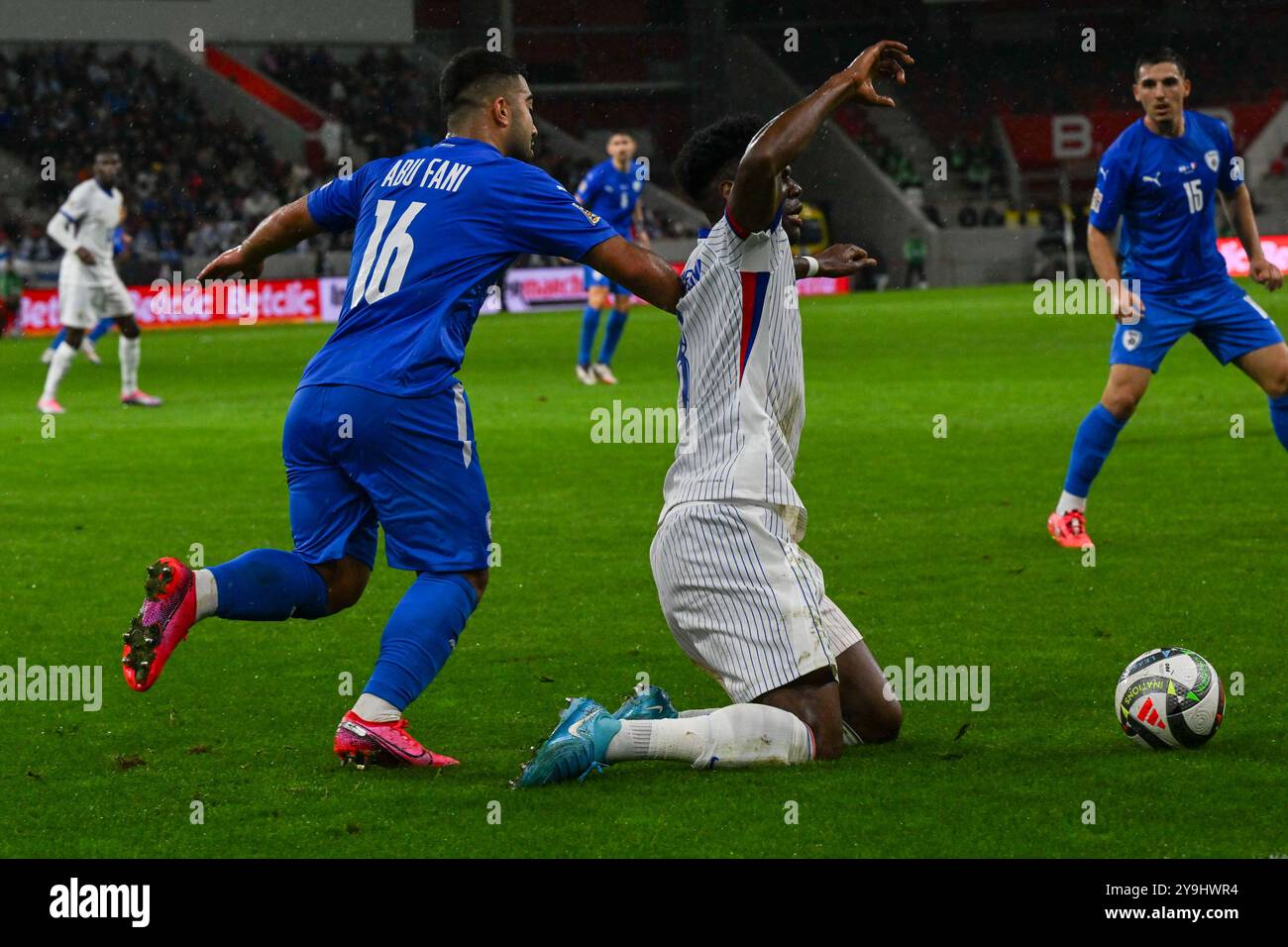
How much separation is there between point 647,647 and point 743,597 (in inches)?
69.4

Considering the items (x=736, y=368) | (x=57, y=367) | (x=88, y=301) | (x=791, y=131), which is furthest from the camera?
(x=57, y=367)

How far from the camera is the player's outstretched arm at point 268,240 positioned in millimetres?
5004

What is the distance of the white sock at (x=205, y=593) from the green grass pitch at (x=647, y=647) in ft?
1.35

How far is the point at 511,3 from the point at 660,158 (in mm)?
5041

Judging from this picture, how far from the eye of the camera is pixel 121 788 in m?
4.36

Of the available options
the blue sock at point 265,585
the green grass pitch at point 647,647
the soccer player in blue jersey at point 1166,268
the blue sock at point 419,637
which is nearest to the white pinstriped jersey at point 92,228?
the green grass pitch at point 647,647

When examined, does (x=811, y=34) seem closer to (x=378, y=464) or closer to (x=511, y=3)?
(x=511, y=3)

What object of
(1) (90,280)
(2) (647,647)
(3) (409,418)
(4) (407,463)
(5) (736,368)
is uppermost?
(1) (90,280)

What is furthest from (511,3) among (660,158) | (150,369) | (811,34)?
(150,369)

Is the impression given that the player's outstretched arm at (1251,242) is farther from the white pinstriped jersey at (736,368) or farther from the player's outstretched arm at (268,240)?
the player's outstretched arm at (268,240)

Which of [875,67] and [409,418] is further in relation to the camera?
[409,418]

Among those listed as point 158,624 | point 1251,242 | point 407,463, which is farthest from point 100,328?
point 407,463

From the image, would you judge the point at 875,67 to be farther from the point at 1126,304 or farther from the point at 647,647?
the point at 1126,304

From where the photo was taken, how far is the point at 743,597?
4.33 meters
